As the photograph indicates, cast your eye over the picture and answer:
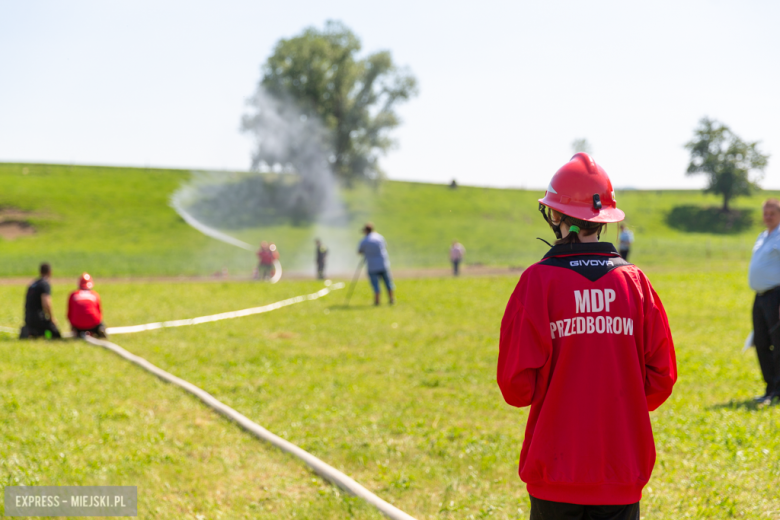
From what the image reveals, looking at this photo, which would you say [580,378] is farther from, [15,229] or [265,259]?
[15,229]

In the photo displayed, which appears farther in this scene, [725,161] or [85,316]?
[725,161]

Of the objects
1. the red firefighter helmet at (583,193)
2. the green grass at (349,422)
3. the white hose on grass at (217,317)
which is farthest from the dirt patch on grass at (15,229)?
the red firefighter helmet at (583,193)

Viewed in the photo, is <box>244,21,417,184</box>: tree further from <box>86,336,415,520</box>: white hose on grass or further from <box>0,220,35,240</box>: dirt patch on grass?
<box>86,336,415,520</box>: white hose on grass

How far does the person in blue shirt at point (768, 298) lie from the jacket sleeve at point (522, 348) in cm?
497

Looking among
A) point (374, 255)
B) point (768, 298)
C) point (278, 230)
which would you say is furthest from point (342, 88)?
point (768, 298)

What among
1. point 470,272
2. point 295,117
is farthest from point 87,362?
point 295,117

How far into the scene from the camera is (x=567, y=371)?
2346 mm

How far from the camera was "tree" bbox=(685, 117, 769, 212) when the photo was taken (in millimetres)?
77375

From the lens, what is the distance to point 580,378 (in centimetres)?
234

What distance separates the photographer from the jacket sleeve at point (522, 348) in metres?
2.31

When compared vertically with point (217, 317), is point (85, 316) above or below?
above

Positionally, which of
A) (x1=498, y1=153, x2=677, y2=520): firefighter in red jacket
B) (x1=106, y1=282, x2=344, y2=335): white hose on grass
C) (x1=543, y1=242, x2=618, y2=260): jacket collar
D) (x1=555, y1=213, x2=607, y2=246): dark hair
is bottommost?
(x1=106, y1=282, x2=344, y2=335): white hose on grass

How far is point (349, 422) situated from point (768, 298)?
4.37 meters

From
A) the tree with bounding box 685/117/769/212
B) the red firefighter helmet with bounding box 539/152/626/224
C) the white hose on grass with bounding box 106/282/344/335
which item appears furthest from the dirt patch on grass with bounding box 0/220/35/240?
the tree with bounding box 685/117/769/212
